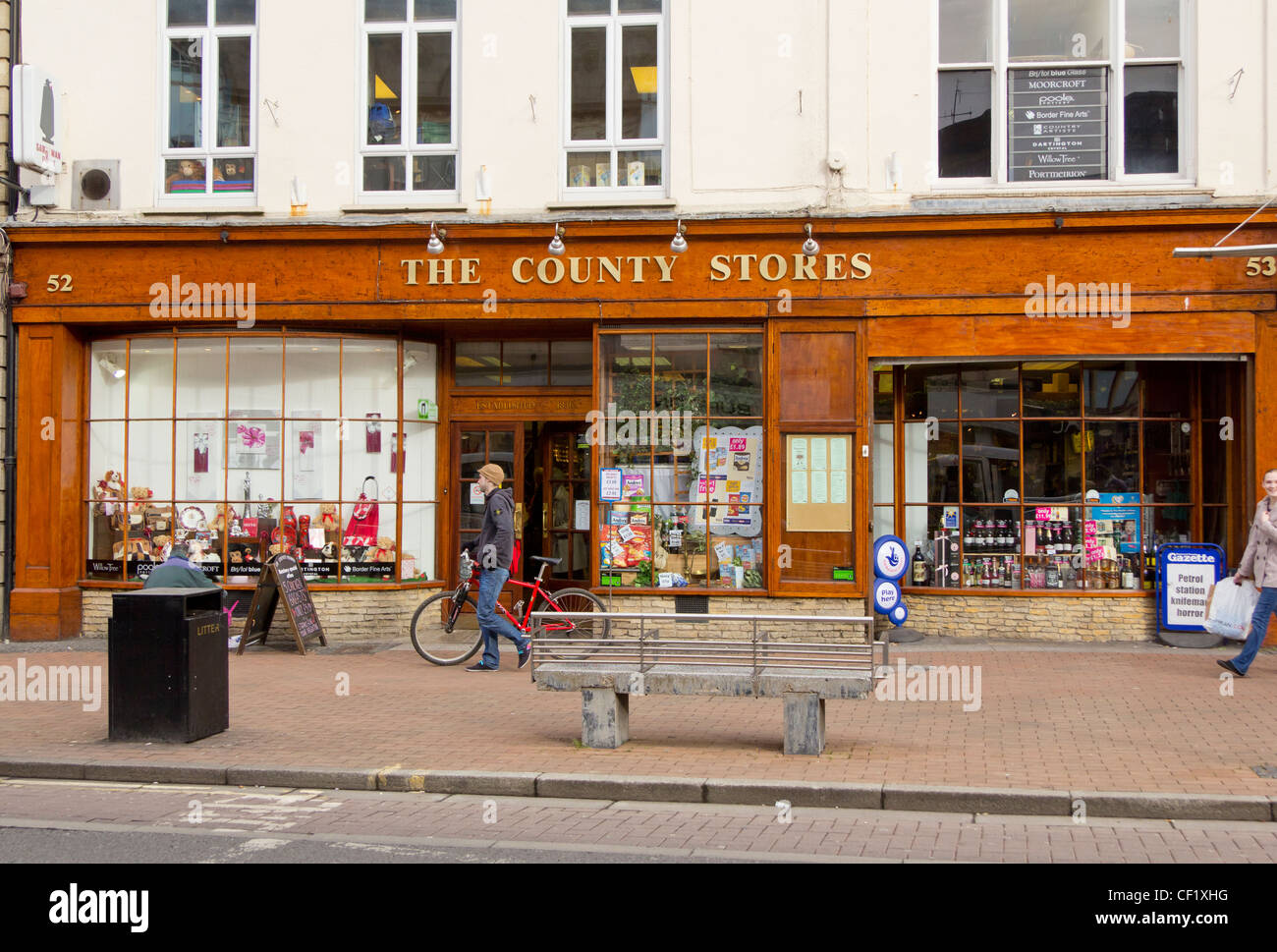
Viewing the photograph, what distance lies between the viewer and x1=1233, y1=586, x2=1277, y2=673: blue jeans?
10.8 m

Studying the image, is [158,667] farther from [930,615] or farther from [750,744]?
[930,615]

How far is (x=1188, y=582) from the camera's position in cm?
1294

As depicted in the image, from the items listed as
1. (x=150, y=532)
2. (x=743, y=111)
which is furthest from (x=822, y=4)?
(x=150, y=532)

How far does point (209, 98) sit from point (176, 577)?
6182 mm

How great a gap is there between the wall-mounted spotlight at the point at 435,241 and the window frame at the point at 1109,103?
5.26m

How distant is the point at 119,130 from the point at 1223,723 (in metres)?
12.7

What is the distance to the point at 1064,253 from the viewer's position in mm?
12938

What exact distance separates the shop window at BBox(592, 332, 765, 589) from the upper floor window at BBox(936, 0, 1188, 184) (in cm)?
327

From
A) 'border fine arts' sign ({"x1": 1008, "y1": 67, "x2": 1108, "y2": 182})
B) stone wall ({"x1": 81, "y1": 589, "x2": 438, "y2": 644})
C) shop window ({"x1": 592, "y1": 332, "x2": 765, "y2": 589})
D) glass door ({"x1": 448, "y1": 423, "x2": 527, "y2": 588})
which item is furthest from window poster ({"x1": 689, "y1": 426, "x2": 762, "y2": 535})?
'border fine arts' sign ({"x1": 1008, "y1": 67, "x2": 1108, "y2": 182})

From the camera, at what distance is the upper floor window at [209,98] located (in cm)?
1409

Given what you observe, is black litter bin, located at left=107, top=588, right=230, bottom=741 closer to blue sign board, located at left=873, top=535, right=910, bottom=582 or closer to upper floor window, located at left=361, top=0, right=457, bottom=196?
upper floor window, located at left=361, top=0, right=457, bottom=196

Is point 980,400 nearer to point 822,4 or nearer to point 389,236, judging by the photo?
point 822,4

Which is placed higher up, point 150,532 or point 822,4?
point 822,4

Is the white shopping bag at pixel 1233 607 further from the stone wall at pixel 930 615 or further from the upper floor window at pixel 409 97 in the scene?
the upper floor window at pixel 409 97
